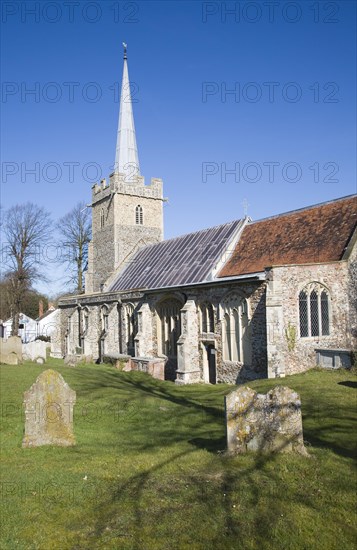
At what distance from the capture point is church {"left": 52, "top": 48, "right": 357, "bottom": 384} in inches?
Answer: 632

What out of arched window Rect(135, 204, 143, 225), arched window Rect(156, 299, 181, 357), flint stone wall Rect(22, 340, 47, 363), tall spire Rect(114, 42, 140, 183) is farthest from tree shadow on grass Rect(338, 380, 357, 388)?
tall spire Rect(114, 42, 140, 183)

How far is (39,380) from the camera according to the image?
8906mm

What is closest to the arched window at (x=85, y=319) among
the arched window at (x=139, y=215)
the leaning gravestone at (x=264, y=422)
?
the arched window at (x=139, y=215)

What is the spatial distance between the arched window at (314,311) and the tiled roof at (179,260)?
234 inches

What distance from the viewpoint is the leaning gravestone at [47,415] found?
28.3 ft

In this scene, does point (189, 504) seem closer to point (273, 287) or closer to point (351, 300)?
point (273, 287)

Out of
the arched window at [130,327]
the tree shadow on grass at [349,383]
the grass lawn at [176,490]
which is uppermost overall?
the arched window at [130,327]

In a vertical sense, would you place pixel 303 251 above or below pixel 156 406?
above

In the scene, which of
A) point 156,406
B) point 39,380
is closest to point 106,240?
point 156,406

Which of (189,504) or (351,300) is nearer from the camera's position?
(189,504)

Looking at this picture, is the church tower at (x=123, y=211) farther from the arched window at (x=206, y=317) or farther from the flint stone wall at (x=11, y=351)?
the arched window at (x=206, y=317)

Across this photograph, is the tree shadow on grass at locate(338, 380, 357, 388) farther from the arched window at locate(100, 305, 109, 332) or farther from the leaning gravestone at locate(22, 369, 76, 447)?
the arched window at locate(100, 305, 109, 332)

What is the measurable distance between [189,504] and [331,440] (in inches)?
146

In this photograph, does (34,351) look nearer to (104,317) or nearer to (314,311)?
(104,317)
